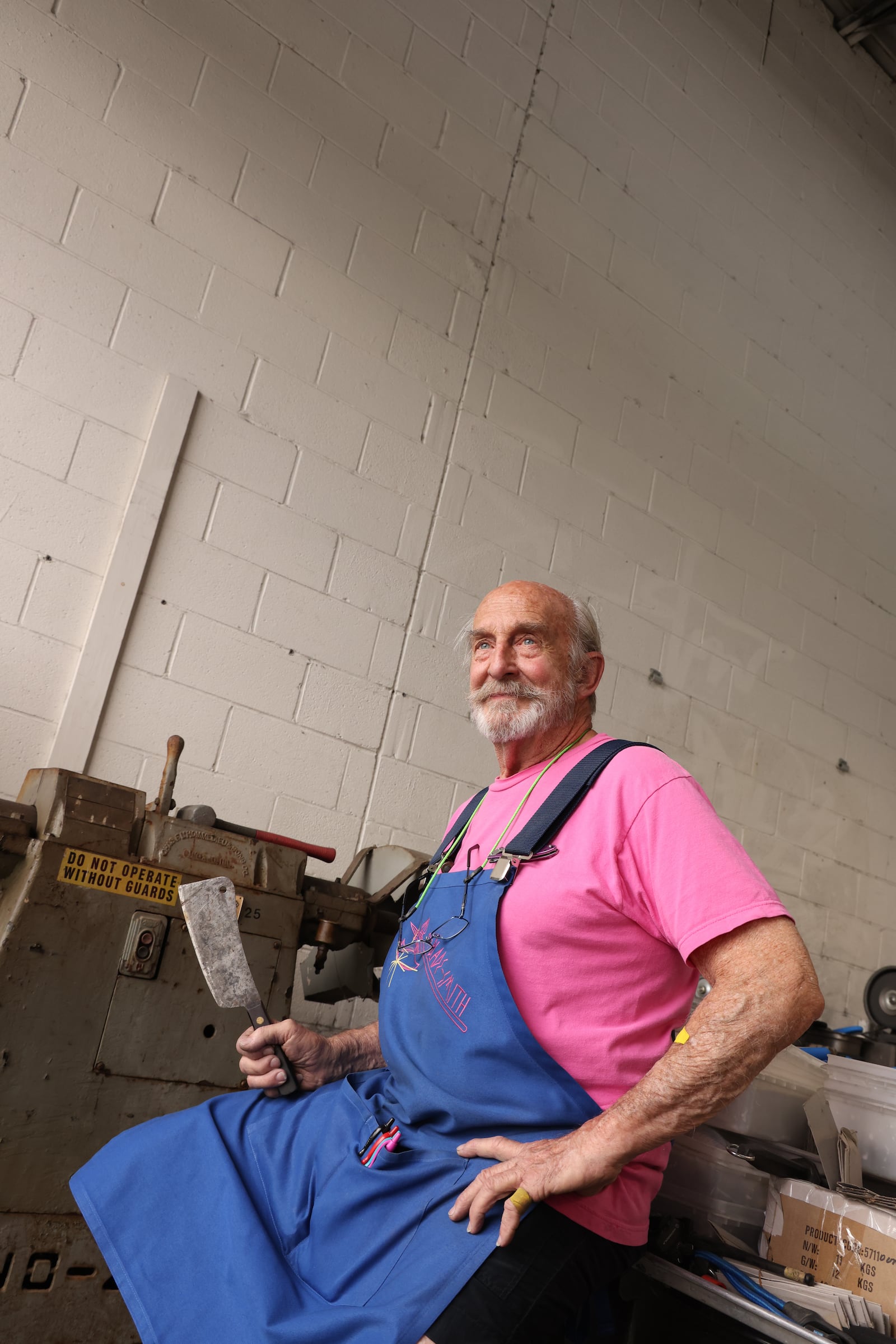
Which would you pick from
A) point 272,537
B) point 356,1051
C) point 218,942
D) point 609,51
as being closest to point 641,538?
point 272,537

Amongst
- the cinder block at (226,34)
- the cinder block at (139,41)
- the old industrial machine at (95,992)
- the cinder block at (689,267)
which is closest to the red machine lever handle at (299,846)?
the old industrial machine at (95,992)

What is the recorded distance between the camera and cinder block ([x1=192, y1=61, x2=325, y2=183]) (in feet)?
8.77

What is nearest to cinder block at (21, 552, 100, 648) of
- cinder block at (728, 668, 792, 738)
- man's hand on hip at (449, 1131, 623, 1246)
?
man's hand on hip at (449, 1131, 623, 1246)

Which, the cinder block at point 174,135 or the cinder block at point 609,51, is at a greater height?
the cinder block at point 609,51

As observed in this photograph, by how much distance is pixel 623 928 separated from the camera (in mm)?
1194

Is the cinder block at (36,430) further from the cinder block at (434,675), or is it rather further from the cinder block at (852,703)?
the cinder block at (852,703)

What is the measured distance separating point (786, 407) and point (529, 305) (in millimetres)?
Result: 1477

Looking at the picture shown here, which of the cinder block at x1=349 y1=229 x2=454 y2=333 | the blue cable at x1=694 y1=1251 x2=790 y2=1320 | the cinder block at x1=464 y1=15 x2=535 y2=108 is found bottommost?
the blue cable at x1=694 y1=1251 x2=790 y2=1320

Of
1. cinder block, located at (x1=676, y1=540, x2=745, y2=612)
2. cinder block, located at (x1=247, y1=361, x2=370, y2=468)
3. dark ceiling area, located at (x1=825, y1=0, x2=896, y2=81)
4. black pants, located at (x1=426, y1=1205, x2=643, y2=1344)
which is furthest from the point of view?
dark ceiling area, located at (x1=825, y1=0, x2=896, y2=81)

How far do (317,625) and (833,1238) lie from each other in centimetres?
180

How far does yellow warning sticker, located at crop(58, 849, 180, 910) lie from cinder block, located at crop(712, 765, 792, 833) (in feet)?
7.52

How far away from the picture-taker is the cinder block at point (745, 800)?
11.4ft

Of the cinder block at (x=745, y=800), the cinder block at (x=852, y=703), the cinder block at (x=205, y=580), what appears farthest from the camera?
the cinder block at (x=852, y=703)

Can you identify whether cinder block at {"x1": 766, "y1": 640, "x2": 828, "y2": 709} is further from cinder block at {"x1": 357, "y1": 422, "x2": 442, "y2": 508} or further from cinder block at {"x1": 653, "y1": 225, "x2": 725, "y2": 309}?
cinder block at {"x1": 357, "y1": 422, "x2": 442, "y2": 508}
